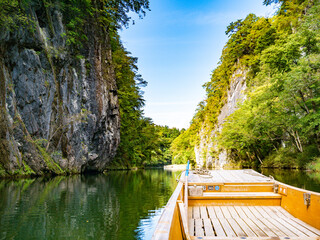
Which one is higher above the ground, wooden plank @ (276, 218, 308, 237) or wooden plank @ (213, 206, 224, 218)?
wooden plank @ (276, 218, 308, 237)

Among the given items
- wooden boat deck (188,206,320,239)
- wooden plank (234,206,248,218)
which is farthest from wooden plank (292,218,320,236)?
wooden plank (234,206,248,218)

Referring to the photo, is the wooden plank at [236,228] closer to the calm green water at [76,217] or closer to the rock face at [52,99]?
the calm green water at [76,217]

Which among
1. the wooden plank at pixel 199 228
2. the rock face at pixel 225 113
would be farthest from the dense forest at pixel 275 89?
the wooden plank at pixel 199 228

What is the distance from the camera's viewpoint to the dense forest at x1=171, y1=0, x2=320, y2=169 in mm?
17391

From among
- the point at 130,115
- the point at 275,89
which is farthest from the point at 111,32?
the point at 275,89

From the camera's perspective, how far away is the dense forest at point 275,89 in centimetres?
1739

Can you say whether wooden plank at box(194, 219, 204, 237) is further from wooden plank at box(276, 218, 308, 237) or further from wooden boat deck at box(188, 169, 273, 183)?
wooden boat deck at box(188, 169, 273, 183)

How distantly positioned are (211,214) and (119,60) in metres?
27.5

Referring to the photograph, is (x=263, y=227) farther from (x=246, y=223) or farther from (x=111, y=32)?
(x=111, y=32)

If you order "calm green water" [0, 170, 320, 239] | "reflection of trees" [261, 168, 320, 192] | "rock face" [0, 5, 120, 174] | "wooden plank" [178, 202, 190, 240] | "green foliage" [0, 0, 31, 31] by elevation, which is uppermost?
"green foliage" [0, 0, 31, 31]

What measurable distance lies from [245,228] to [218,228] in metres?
0.41

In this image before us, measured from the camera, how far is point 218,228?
12.1 ft

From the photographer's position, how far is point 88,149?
2256 centimetres

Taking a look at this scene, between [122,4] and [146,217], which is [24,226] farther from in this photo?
[122,4]
